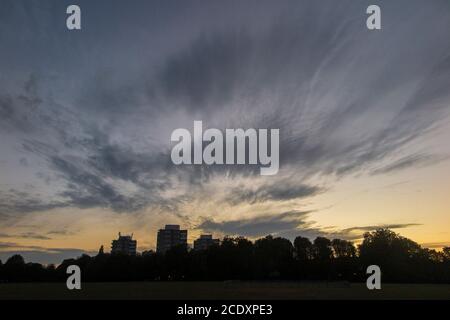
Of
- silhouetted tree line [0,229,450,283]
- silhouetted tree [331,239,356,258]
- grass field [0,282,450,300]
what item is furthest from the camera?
silhouetted tree [331,239,356,258]

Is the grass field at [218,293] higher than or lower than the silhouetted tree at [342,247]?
higher

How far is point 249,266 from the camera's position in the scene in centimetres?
15900

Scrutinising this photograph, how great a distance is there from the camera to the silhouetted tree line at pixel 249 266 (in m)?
142

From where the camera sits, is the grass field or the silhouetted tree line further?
the silhouetted tree line

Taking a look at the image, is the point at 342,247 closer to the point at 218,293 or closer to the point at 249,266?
the point at 249,266

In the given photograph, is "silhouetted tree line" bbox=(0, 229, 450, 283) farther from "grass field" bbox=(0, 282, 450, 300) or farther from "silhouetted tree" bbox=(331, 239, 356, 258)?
"grass field" bbox=(0, 282, 450, 300)

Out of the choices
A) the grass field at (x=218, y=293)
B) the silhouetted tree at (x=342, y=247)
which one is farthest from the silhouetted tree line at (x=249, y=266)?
the grass field at (x=218, y=293)

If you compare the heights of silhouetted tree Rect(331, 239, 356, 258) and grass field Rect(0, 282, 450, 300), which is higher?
grass field Rect(0, 282, 450, 300)

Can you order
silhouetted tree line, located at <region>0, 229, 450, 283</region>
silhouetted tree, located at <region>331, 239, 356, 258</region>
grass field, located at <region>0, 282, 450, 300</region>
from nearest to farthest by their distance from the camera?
grass field, located at <region>0, 282, 450, 300</region> < silhouetted tree line, located at <region>0, 229, 450, 283</region> < silhouetted tree, located at <region>331, 239, 356, 258</region>

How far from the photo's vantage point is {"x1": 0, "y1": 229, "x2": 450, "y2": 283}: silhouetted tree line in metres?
142

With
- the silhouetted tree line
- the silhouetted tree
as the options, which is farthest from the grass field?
the silhouetted tree

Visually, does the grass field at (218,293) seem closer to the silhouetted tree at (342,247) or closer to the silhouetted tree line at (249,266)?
the silhouetted tree line at (249,266)
